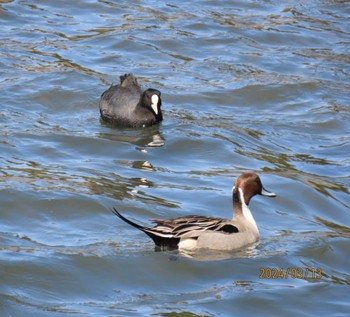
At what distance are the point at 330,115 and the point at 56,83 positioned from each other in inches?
160

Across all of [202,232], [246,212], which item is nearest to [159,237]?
[202,232]

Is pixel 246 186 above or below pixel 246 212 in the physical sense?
above

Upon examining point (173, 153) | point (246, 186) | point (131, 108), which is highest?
point (246, 186)

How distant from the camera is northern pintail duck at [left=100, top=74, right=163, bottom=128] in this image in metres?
15.0

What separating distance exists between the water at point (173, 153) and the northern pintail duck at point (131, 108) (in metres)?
0.21

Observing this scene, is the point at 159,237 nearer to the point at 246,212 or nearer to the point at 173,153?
the point at 246,212

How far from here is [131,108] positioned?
49.7 feet

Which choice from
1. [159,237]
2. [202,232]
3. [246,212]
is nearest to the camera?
[159,237]

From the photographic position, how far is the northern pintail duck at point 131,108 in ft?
49.1

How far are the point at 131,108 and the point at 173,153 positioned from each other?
62.3 inches
